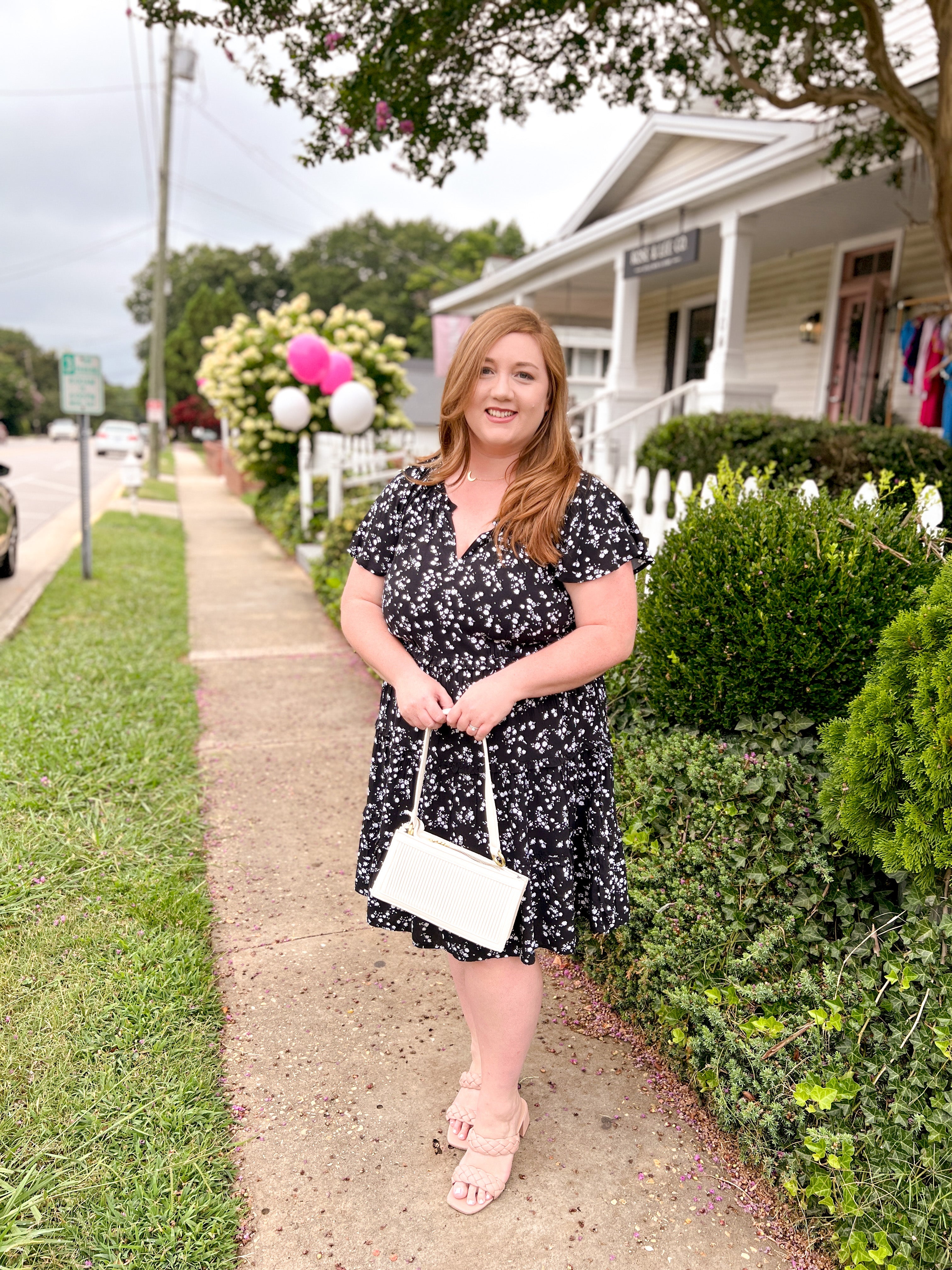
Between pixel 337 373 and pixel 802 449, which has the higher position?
pixel 337 373

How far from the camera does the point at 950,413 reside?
7309 mm

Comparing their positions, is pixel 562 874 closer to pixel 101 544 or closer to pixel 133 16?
pixel 133 16

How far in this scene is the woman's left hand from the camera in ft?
5.62

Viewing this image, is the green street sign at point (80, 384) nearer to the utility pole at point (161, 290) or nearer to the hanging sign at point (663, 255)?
the hanging sign at point (663, 255)

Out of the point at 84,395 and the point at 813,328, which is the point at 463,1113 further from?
the point at 813,328

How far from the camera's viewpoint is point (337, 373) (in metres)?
11.6

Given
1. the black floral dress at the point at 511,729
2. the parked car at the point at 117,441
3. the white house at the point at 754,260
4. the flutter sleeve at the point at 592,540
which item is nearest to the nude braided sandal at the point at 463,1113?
the black floral dress at the point at 511,729

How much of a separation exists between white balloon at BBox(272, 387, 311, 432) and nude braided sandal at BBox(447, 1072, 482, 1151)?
10.3 m

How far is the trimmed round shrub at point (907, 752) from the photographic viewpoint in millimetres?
1814

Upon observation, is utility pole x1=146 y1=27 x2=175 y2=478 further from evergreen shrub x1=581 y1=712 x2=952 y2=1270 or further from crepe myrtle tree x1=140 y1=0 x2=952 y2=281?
evergreen shrub x1=581 y1=712 x2=952 y2=1270

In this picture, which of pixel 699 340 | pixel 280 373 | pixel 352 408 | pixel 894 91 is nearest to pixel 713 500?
pixel 894 91

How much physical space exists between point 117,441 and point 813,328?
117ft

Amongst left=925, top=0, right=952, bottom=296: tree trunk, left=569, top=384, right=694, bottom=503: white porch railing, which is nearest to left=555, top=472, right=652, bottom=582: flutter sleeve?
left=925, top=0, right=952, bottom=296: tree trunk

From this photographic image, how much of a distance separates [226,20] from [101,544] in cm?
726
